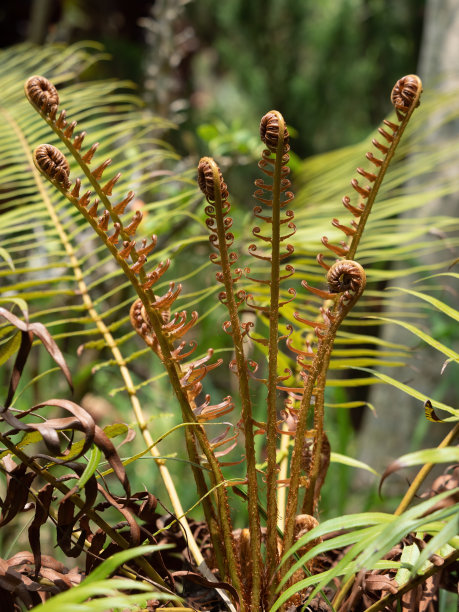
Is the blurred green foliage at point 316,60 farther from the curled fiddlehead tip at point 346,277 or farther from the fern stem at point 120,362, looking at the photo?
the curled fiddlehead tip at point 346,277

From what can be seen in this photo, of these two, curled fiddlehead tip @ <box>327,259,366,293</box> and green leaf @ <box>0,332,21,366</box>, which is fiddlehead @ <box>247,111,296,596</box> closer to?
curled fiddlehead tip @ <box>327,259,366,293</box>

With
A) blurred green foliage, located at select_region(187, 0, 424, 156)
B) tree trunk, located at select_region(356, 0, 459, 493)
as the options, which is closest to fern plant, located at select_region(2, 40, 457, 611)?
tree trunk, located at select_region(356, 0, 459, 493)

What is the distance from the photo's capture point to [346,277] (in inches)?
14.7

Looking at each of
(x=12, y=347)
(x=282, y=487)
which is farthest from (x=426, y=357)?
(x=12, y=347)

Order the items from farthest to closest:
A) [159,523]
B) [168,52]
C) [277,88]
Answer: [277,88]
[168,52]
[159,523]

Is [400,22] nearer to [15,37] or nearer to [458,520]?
[15,37]

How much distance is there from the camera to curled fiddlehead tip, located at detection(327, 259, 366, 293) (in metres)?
0.37

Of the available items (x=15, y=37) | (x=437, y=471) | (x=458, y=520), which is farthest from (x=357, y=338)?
(x=15, y=37)

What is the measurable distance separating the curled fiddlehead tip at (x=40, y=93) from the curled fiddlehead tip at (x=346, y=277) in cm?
20

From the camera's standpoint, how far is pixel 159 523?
0.49 metres

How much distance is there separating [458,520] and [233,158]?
3.16ft

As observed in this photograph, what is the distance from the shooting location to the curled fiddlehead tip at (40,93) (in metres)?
0.39

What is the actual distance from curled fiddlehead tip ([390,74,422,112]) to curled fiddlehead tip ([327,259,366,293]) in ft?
0.40

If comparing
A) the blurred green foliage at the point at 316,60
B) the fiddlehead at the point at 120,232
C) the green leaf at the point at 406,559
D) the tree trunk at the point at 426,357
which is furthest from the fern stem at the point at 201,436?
the blurred green foliage at the point at 316,60
